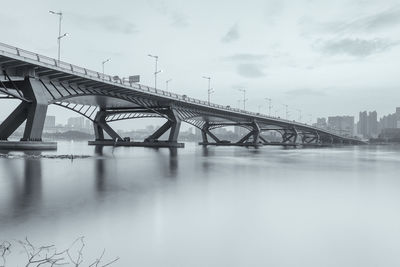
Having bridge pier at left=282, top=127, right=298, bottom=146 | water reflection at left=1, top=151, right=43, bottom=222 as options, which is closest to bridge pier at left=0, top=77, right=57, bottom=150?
water reflection at left=1, top=151, right=43, bottom=222

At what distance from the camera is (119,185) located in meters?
16.8

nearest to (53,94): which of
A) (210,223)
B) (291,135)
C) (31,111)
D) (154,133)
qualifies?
(31,111)

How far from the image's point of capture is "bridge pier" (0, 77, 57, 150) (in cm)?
4531

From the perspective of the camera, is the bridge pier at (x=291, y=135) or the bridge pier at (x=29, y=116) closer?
the bridge pier at (x=29, y=116)

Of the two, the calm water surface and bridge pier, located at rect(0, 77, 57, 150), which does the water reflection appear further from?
bridge pier, located at rect(0, 77, 57, 150)

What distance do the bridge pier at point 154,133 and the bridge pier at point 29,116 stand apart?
3665 cm

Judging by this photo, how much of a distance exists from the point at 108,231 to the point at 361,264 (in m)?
5.73

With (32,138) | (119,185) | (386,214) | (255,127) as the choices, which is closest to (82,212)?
(119,185)

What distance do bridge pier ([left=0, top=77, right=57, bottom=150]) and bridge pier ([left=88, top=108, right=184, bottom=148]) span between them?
3665 centimetres

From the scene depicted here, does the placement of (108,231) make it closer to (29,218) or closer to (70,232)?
(70,232)

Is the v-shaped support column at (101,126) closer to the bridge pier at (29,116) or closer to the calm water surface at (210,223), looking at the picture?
the bridge pier at (29,116)

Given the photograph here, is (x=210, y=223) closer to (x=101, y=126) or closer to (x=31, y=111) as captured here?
(x=31, y=111)

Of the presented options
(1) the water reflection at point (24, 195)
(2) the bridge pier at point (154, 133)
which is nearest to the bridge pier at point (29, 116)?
(1) the water reflection at point (24, 195)

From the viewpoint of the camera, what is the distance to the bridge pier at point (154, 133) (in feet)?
267
